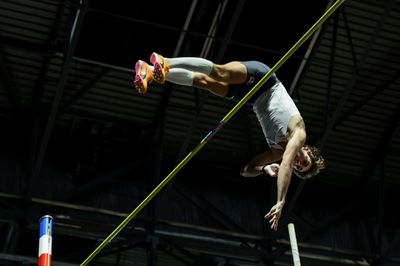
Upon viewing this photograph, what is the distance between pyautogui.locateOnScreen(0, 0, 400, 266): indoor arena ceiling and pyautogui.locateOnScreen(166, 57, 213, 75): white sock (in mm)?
4614

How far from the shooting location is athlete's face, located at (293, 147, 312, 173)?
914 cm

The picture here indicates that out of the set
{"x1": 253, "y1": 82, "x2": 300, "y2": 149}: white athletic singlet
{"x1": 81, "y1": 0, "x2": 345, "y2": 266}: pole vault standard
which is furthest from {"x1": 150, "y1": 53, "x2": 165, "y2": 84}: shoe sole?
{"x1": 253, "y1": 82, "x2": 300, "y2": 149}: white athletic singlet

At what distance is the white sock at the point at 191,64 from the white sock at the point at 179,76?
38 mm

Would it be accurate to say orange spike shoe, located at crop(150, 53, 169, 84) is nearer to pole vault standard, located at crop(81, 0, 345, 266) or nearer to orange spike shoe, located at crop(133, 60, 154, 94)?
orange spike shoe, located at crop(133, 60, 154, 94)

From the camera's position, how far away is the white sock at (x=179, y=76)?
351 inches

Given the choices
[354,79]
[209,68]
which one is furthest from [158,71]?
[354,79]

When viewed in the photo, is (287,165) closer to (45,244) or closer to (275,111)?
(275,111)

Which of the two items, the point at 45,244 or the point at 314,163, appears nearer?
the point at 45,244

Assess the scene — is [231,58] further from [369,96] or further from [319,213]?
[319,213]

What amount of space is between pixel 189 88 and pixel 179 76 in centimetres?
669

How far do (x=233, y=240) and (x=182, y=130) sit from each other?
2.32 meters

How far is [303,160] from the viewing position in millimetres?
9164

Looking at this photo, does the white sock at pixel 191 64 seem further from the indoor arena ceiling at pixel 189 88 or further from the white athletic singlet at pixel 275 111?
the indoor arena ceiling at pixel 189 88

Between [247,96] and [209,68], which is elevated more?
[209,68]
